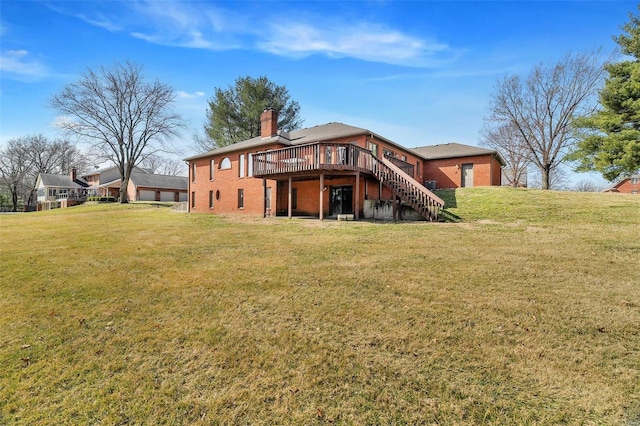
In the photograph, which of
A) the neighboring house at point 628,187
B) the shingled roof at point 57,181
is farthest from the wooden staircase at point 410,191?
the neighboring house at point 628,187

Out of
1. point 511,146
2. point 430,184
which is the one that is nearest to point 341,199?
point 430,184

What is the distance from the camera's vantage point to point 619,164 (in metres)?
18.0

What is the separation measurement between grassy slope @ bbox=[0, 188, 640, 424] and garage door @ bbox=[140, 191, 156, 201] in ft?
133

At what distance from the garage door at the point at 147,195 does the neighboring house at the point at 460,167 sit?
3817cm

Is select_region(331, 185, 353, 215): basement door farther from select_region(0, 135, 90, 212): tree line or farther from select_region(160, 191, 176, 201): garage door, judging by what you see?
select_region(0, 135, 90, 212): tree line

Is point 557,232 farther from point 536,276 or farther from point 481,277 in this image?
point 481,277

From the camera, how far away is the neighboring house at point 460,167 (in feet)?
77.9

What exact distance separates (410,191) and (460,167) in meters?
12.7

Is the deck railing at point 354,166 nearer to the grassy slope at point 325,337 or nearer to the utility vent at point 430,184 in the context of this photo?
the grassy slope at point 325,337

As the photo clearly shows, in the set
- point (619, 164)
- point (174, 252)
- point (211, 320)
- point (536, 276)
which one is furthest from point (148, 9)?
point (619, 164)

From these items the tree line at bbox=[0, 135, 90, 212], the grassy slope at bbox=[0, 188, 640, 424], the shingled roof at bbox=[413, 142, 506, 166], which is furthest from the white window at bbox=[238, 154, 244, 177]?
the tree line at bbox=[0, 135, 90, 212]

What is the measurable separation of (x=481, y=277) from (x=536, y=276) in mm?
1041

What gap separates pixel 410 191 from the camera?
14.4 m

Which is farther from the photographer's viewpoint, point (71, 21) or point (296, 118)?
point (296, 118)
